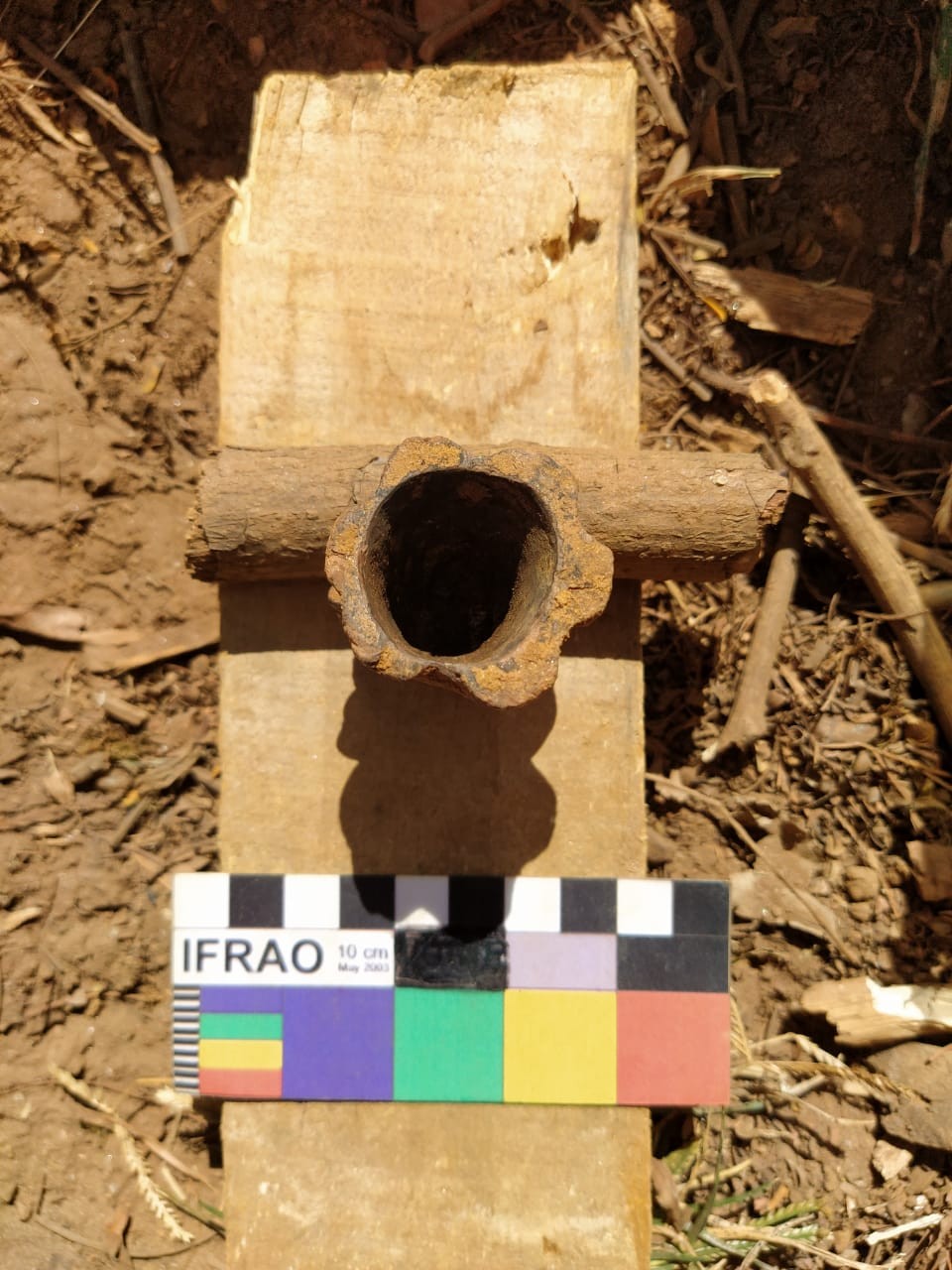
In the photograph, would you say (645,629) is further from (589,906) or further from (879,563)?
(589,906)

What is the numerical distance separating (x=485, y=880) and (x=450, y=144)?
5.59 ft

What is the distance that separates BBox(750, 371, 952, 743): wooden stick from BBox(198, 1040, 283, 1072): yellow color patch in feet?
5.96

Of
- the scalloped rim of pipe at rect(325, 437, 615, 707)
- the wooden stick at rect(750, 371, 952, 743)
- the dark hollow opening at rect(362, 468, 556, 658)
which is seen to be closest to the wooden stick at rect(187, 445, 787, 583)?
the dark hollow opening at rect(362, 468, 556, 658)

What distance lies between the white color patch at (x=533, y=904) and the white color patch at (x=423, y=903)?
0.46 feet

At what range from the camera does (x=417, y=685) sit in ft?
7.56

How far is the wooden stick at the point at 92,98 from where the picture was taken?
9.43 feet

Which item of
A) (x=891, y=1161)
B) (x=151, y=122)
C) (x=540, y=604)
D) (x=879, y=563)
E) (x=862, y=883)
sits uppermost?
(x=151, y=122)

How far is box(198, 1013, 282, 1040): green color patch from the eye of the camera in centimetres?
230

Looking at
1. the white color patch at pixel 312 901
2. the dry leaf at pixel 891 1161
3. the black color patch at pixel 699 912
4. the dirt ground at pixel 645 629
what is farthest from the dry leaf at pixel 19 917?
the dry leaf at pixel 891 1161

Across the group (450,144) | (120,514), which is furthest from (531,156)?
(120,514)

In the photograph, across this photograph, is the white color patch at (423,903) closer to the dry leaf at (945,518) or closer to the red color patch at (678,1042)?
the red color patch at (678,1042)

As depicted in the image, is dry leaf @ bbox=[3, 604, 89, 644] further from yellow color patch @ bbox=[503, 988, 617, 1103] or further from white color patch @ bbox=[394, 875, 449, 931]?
yellow color patch @ bbox=[503, 988, 617, 1103]

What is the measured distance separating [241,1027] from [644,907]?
94 cm

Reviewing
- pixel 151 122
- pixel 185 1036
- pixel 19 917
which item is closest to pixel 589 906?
pixel 185 1036
